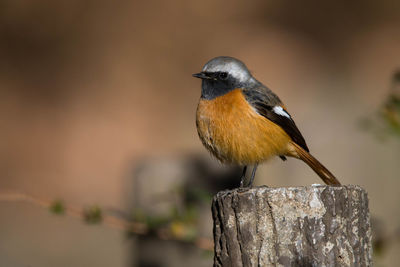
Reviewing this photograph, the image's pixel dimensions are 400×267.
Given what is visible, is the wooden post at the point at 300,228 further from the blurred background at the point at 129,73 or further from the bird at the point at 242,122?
the blurred background at the point at 129,73

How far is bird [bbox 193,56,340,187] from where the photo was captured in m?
4.92

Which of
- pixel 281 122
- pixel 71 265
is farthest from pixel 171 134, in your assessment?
pixel 281 122

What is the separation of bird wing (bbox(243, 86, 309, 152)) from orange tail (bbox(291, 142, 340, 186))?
43 mm

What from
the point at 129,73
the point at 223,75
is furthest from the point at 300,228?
the point at 129,73

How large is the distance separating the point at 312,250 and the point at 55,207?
7.96ft

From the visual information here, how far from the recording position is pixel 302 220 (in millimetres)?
3238

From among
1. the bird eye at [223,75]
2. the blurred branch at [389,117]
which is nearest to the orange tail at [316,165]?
the blurred branch at [389,117]

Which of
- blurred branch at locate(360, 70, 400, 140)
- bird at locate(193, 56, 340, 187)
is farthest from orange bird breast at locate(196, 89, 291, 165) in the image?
blurred branch at locate(360, 70, 400, 140)

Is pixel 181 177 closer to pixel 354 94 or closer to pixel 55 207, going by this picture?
pixel 55 207

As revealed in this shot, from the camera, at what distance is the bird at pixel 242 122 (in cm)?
492

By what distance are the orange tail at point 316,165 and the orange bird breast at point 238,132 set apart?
0.52 ft

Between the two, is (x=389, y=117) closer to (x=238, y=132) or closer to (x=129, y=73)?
(x=238, y=132)

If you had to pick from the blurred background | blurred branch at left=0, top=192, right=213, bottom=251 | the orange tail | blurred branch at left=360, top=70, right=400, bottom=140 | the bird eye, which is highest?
the blurred background

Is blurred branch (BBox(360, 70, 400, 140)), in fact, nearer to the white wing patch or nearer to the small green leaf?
the white wing patch
